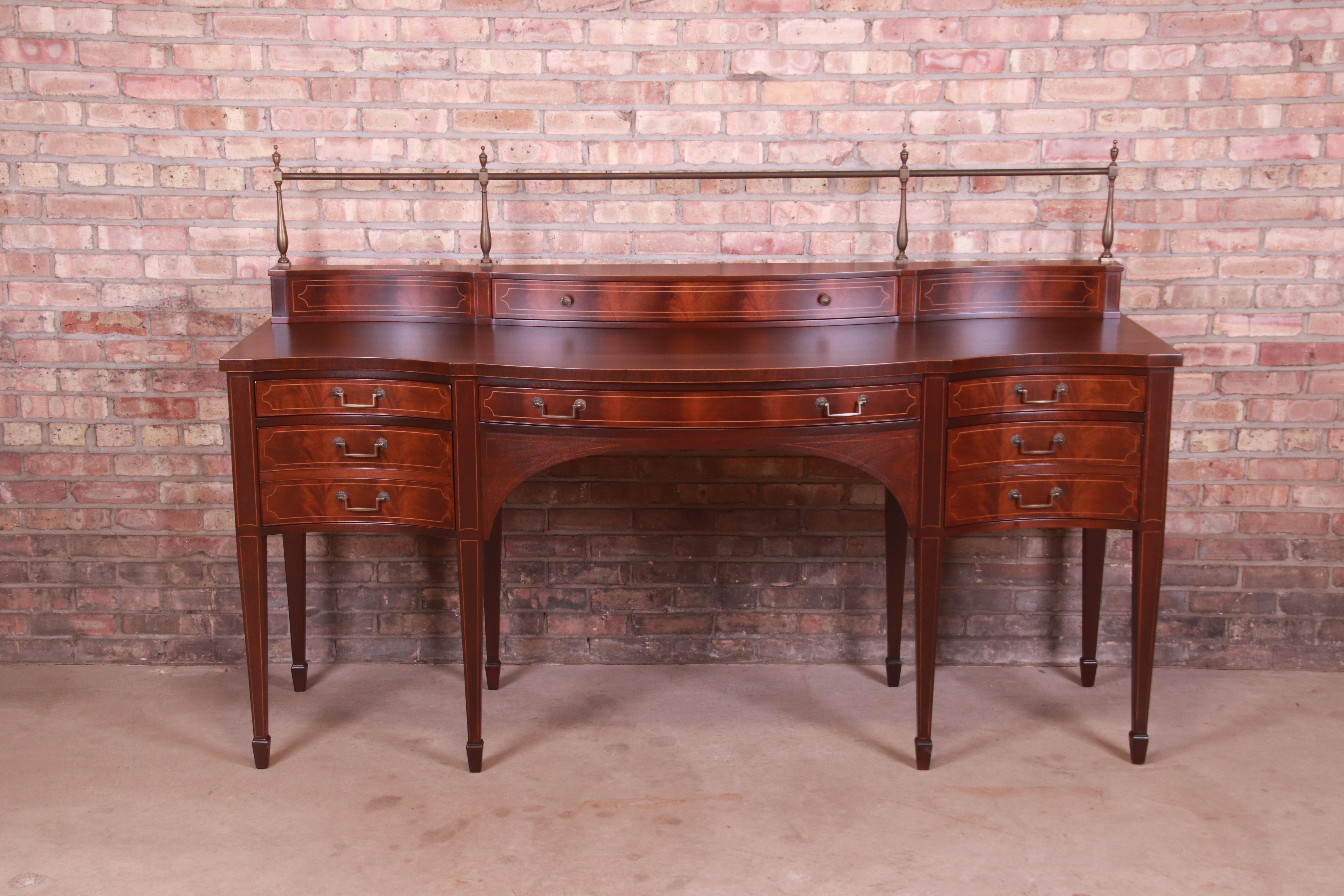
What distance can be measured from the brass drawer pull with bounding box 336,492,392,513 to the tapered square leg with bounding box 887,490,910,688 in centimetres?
133

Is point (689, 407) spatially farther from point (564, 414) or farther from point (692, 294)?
point (692, 294)

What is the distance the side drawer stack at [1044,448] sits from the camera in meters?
2.83

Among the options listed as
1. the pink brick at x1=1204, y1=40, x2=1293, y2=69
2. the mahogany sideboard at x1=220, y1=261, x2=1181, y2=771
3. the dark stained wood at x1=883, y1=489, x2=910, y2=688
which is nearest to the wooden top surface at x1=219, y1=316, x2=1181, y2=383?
the mahogany sideboard at x1=220, y1=261, x2=1181, y2=771

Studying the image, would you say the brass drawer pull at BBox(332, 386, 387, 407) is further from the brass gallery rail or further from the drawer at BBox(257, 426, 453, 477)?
the brass gallery rail

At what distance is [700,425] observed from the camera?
2.75 metres

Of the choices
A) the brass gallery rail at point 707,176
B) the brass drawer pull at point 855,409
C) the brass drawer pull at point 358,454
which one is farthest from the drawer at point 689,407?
the brass gallery rail at point 707,176

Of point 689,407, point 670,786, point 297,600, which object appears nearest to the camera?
point 689,407

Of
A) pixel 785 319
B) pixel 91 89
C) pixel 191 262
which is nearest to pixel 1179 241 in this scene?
pixel 785 319

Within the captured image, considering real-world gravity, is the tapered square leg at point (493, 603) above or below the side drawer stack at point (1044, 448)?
below

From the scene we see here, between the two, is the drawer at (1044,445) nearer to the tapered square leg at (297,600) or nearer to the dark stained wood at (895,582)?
the dark stained wood at (895,582)

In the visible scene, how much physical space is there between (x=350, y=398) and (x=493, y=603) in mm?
839

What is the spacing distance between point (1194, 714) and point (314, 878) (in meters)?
2.15

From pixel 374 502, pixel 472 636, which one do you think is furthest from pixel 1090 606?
pixel 374 502

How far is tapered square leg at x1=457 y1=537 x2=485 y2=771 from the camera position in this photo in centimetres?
288
